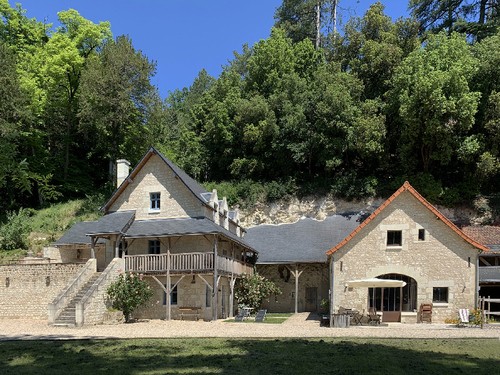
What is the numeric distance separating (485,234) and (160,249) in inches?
771

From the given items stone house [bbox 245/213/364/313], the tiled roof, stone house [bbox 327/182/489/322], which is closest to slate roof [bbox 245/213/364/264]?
stone house [bbox 245/213/364/313]

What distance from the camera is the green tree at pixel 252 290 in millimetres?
27469

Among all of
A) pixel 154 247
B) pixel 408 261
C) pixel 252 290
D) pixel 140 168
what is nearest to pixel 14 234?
pixel 140 168

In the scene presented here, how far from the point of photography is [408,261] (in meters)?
23.3

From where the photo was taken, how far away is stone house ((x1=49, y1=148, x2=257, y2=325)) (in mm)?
23734

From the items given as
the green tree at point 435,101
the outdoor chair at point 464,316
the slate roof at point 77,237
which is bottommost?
the outdoor chair at point 464,316

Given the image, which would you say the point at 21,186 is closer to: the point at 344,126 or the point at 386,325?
the point at 344,126

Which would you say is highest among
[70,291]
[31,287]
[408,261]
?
[408,261]

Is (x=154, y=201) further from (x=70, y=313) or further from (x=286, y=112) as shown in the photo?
(x=286, y=112)

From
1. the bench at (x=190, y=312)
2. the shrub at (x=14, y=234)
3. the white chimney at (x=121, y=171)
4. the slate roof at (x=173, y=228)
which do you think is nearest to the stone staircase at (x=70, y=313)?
the slate roof at (x=173, y=228)

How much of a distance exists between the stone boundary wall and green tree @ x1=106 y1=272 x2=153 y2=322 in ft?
11.9

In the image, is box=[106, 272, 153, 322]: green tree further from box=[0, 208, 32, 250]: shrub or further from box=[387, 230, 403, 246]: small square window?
box=[0, 208, 32, 250]: shrub

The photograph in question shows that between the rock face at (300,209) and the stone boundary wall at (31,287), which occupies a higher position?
the rock face at (300,209)

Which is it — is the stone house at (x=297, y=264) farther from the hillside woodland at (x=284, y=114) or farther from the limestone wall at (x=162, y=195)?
the hillside woodland at (x=284, y=114)
